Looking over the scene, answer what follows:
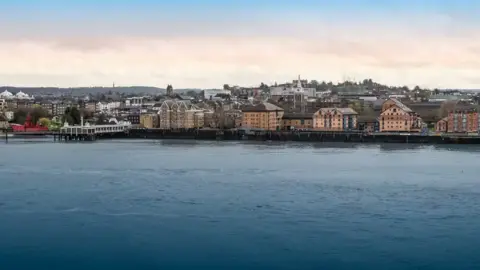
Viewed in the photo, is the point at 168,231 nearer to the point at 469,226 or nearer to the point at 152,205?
the point at 152,205

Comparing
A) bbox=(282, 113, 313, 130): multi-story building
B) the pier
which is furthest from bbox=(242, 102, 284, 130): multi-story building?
the pier

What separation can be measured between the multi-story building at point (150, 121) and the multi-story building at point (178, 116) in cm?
99

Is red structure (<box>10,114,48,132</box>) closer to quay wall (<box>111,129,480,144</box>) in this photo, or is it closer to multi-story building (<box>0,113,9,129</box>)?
multi-story building (<box>0,113,9,129</box>)

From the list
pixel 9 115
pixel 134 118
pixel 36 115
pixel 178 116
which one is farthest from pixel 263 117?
pixel 9 115

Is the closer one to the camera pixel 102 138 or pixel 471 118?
pixel 471 118

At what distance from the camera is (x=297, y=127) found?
32.2 meters

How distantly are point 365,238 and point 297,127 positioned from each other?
24.6 m

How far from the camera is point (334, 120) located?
101 feet

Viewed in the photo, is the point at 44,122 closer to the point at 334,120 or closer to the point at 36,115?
the point at 36,115

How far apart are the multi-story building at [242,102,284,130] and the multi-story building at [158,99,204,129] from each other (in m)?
3.03

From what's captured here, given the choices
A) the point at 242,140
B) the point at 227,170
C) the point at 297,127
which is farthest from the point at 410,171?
the point at 297,127

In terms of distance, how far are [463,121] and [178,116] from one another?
1378 centimetres

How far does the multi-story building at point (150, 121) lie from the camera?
35812 mm

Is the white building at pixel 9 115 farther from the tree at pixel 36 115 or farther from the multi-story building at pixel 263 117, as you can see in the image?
the multi-story building at pixel 263 117
